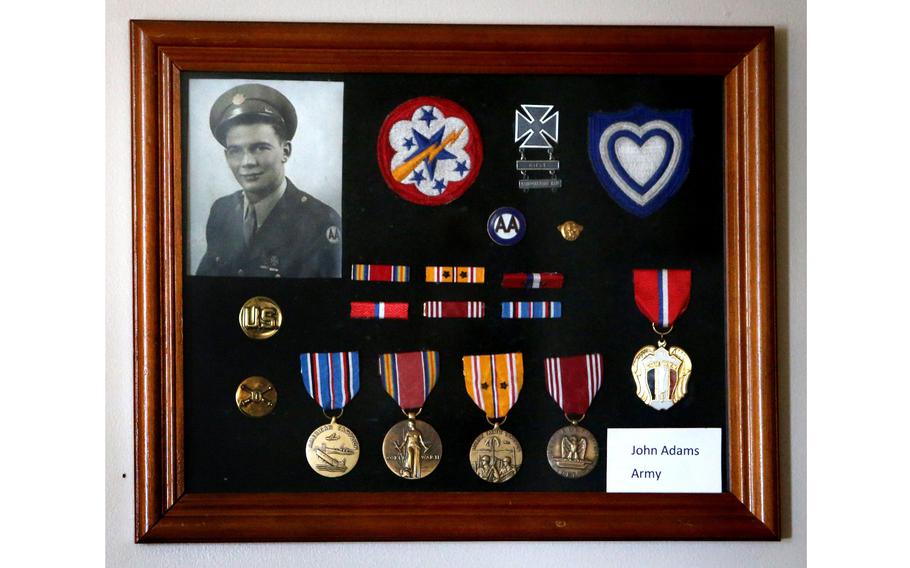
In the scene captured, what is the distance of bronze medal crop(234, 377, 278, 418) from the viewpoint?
1229 mm

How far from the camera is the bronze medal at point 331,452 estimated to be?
48.4 inches

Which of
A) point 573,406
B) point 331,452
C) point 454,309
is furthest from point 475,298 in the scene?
point 331,452

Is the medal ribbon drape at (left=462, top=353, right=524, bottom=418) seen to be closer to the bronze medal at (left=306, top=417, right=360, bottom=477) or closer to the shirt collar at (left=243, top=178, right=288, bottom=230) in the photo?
the bronze medal at (left=306, top=417, right=360, bottom=477)

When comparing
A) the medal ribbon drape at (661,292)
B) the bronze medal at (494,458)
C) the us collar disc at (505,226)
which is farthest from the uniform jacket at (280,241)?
the medal ribbon drape at (661,292)

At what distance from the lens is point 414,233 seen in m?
1.24

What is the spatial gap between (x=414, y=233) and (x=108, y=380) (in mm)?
559

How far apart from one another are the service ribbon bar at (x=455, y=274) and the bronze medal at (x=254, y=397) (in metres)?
0.32

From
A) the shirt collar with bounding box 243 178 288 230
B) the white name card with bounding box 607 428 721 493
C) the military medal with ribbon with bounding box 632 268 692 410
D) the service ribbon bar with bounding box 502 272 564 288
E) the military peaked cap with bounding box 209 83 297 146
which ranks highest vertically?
the military peaked cap with bounding box 209 83 297 146

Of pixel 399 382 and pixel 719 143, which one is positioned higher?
pixel 719 143

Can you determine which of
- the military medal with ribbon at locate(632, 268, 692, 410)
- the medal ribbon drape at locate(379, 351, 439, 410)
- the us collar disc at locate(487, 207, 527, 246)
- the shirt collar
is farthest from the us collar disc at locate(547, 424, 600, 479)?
the shirt collar

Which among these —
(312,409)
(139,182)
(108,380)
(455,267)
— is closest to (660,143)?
(455,267)

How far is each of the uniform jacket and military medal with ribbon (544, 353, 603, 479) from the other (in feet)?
1.36

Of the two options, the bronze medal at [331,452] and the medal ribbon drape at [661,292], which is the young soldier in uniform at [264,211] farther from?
the medal ribbon drape at [661,292]
